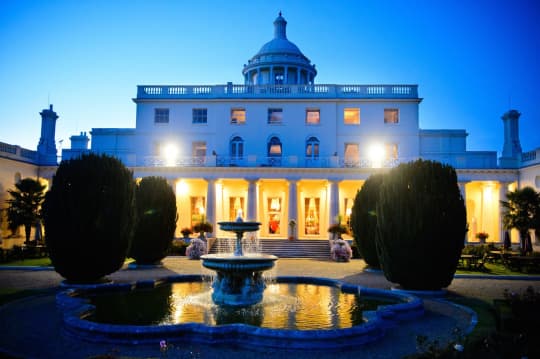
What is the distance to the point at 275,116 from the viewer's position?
41.8 metres

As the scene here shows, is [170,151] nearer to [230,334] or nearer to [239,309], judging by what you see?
[239,309]

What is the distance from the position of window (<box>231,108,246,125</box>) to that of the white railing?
1279mm

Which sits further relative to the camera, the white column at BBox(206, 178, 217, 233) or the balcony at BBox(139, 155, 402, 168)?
the balcony at BBox(139, 155, 402, 168)

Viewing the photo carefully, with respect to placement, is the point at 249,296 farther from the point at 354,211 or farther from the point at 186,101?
the point at 186,101

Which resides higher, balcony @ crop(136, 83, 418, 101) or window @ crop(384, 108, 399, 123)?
balcony @ crop(136, 83, 418, 101)

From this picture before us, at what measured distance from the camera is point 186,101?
42.1m

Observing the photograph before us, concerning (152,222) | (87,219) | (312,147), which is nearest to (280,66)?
(312,147)

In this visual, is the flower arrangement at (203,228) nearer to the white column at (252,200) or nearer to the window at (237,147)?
the white column at (252,200)

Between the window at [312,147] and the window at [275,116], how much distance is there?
3249 millimetres

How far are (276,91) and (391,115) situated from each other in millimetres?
10784

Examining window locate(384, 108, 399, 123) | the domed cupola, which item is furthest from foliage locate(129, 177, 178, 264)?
the domed cupola

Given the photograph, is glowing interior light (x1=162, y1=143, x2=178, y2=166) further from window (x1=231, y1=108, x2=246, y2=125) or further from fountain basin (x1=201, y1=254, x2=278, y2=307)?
fountain basin (x1=201, y1=254, x2=278, y2=307)

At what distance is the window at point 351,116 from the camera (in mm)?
41562

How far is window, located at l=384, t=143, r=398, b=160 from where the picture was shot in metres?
40.9
